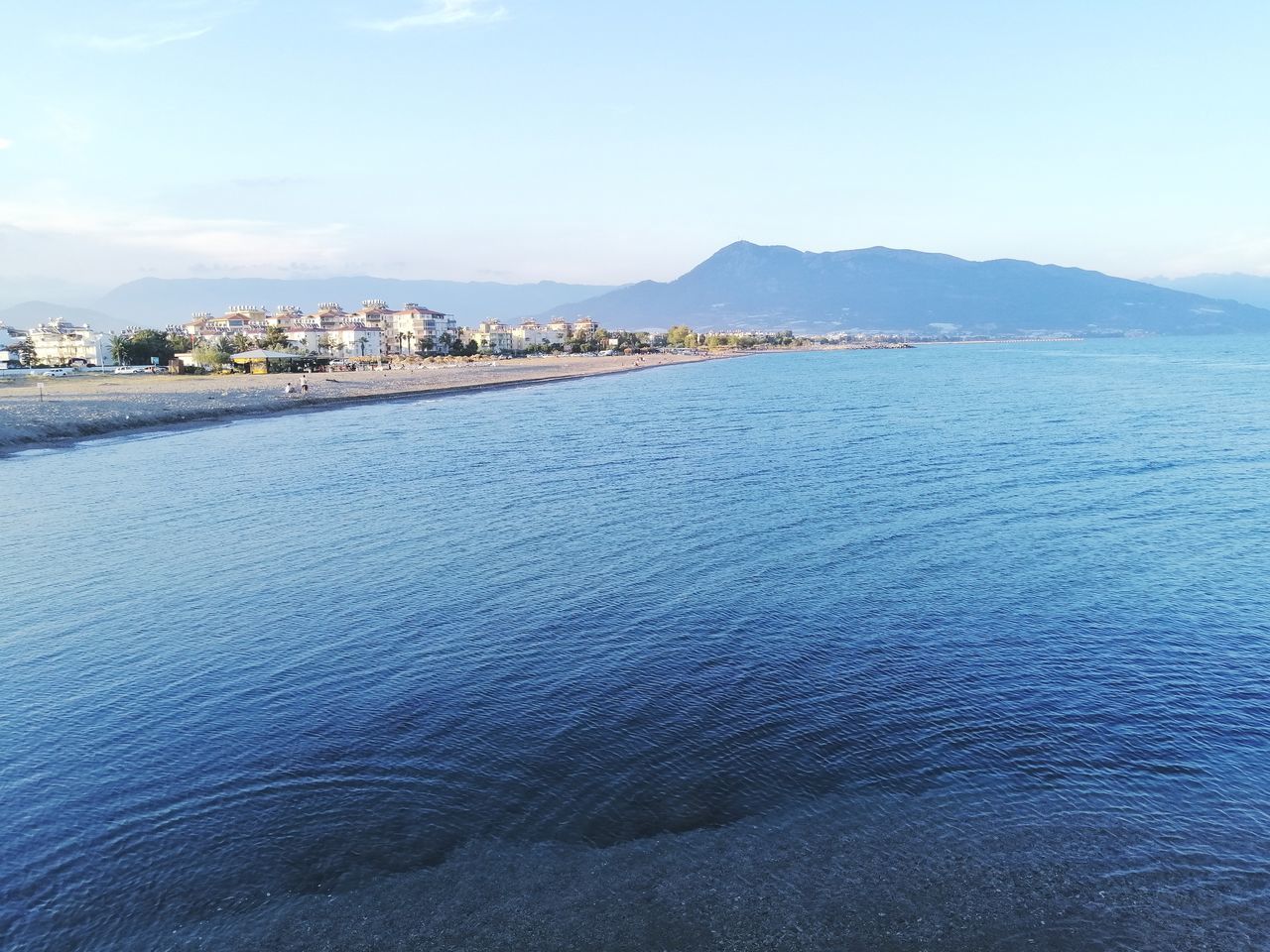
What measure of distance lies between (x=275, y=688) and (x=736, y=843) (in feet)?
27.8

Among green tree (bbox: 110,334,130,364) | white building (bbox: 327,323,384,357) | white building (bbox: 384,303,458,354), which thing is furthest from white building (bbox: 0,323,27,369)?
white building (bbox: 384,303,458,354)

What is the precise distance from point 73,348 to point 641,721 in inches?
6025

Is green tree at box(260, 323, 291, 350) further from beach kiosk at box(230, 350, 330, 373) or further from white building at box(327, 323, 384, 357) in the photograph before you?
white building at box(327, 323, 384, 357)

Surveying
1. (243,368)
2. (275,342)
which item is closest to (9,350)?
(275,342)

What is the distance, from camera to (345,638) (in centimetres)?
1611

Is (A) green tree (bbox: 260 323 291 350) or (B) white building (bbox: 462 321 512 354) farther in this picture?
(B) white building (bbox: 462 321 512 354)

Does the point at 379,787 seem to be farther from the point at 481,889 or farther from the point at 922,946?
the point at 922,946

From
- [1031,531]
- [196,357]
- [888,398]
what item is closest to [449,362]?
[196,357]

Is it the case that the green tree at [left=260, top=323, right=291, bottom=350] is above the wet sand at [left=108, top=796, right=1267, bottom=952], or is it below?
above

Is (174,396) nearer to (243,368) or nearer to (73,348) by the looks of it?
(243,368)

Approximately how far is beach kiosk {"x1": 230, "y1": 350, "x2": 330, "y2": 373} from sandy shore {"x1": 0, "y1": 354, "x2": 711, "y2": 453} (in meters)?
2.89

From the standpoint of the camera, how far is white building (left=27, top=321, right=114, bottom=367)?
12712 cm

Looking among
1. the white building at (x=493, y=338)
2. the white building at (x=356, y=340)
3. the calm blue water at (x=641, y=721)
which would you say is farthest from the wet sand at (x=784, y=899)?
the white building at (x=493, y=338)

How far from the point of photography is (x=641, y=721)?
495 inches
